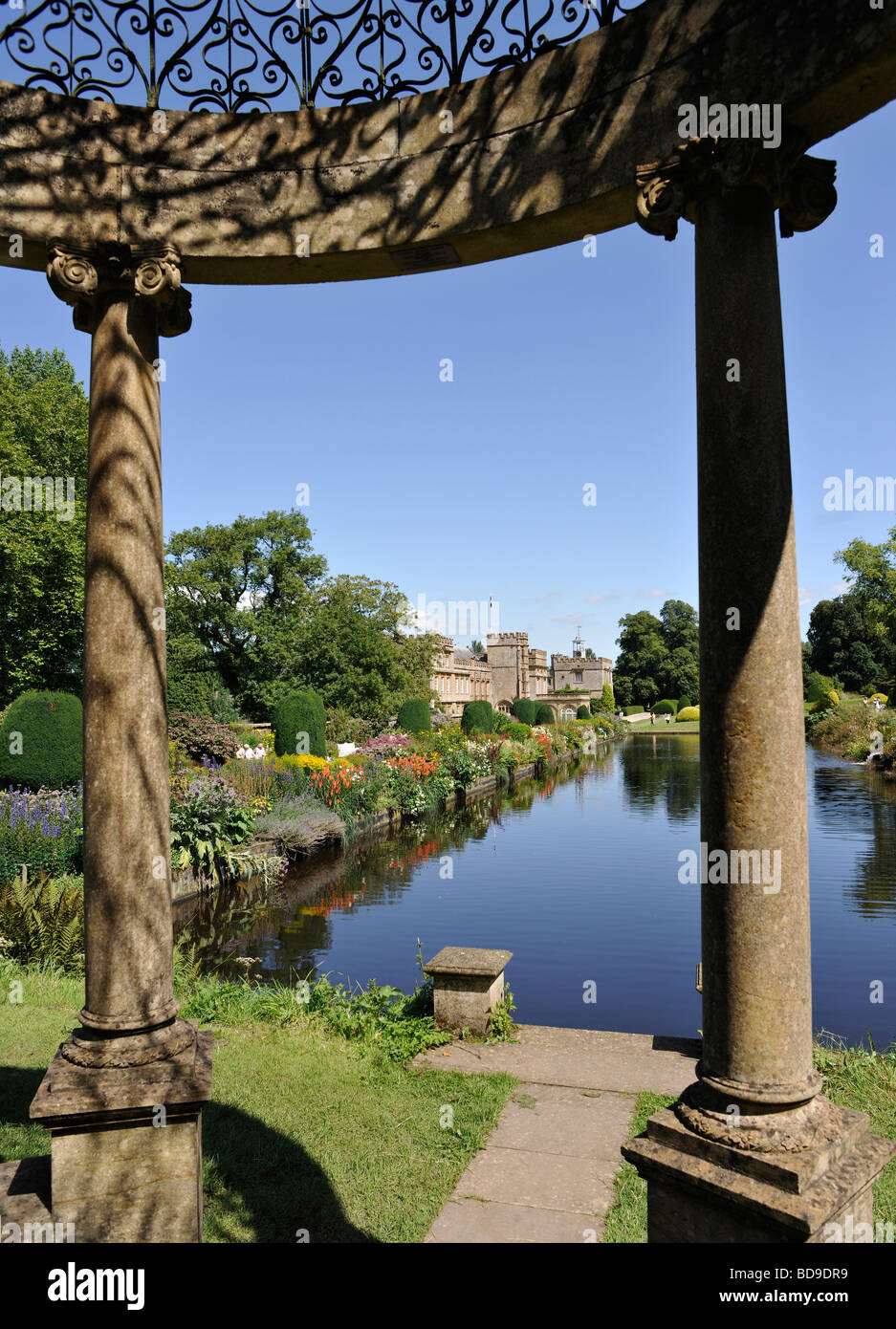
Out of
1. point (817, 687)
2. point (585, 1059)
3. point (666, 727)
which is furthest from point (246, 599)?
point (666, 727)

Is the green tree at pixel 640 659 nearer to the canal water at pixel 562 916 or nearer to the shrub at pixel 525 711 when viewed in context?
the shrub at pixel 525 711

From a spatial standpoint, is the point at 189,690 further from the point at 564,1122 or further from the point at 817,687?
the point at 817,687

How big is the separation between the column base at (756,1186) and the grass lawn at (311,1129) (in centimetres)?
143

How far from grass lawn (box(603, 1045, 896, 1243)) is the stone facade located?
52.9 metres

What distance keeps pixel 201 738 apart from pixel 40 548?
984cm

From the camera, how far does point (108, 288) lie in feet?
11.6

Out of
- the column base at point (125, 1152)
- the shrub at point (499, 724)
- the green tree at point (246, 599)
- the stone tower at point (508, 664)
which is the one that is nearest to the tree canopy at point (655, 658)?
the stone tower at point (508, 664)

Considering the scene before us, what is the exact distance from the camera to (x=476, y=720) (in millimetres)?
36969

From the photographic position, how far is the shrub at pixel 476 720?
36.9 m

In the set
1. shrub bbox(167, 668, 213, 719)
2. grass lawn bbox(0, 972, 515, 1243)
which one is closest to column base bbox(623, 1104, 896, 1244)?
grass lawn bbox(0, 972, 515, 1243)

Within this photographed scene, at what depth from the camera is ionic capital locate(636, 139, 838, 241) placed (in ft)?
8.86

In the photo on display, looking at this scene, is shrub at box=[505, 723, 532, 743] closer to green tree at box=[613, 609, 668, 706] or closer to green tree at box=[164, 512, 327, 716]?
green tree at box=[164, 512, 327, 716]
